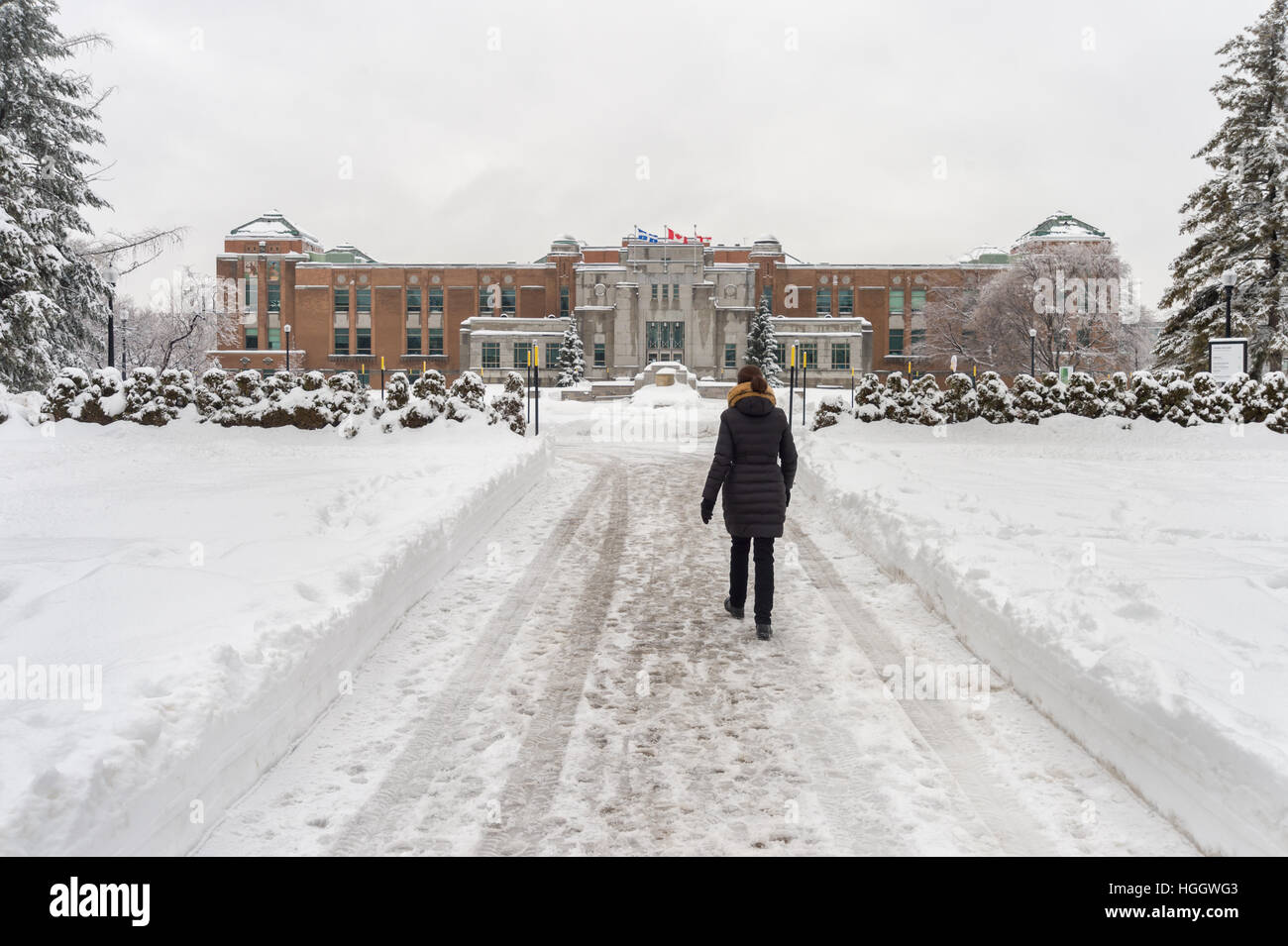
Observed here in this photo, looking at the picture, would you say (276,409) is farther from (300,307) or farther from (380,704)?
(300,307)

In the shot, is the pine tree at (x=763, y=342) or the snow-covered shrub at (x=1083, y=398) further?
the pine tree at (x=763, y=342)

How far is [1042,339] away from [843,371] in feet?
63.7

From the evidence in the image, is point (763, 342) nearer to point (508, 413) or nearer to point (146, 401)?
point (508, 413)

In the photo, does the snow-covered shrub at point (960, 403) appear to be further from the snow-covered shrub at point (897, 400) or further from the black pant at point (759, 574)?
the black pant at point (759, 574)

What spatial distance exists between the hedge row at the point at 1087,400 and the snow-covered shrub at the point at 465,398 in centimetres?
935

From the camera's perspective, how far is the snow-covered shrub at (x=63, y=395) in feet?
67.8

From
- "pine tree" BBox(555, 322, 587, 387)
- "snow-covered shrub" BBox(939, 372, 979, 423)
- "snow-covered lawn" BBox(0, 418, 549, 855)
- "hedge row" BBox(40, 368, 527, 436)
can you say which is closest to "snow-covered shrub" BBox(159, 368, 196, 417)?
"hedge row" BBox(40, 368, 527, 436)

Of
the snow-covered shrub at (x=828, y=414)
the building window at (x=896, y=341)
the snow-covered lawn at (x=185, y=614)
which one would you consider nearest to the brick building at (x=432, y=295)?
the building window at (x=896, y=341)

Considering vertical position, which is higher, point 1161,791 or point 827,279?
point 827,279

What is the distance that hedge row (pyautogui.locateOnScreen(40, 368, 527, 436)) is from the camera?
68.5 feet

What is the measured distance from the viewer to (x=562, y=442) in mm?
26016

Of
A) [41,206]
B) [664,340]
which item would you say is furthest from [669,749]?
[664,340]
